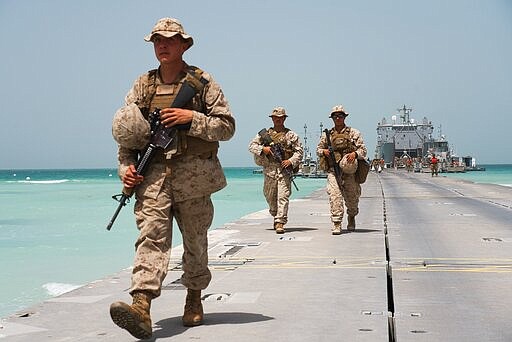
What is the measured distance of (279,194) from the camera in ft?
44.0

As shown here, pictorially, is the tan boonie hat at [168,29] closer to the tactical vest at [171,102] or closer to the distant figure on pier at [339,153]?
the tactical vest at [171,102]

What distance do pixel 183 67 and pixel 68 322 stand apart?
6.68ft

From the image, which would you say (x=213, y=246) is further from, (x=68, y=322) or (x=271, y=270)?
(x=68, y=322)

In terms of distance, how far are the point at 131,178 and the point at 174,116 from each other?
0.50 metres

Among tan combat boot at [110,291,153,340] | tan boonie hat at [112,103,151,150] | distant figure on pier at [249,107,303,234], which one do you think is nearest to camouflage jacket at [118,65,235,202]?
tan boonie hat at [112,103,151,150]

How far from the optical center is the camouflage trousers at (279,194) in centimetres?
1342

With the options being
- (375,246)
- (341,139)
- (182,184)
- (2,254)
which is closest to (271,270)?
(375,246)

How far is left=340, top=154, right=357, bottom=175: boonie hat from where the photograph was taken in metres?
12.7

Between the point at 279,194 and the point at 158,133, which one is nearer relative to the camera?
the point at 158,133

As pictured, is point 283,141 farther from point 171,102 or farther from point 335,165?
point 171,102

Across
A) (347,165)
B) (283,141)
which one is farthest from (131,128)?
(283,141)

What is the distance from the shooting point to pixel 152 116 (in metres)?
5.45

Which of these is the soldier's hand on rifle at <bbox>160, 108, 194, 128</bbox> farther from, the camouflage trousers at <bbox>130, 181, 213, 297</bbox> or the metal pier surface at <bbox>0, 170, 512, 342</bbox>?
the metal pier surface at <bbox>0, 170, 512, 342</bbox>

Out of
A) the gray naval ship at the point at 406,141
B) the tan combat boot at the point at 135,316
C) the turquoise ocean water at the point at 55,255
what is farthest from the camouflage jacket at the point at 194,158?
the gray naval ship at the point at 406,141
